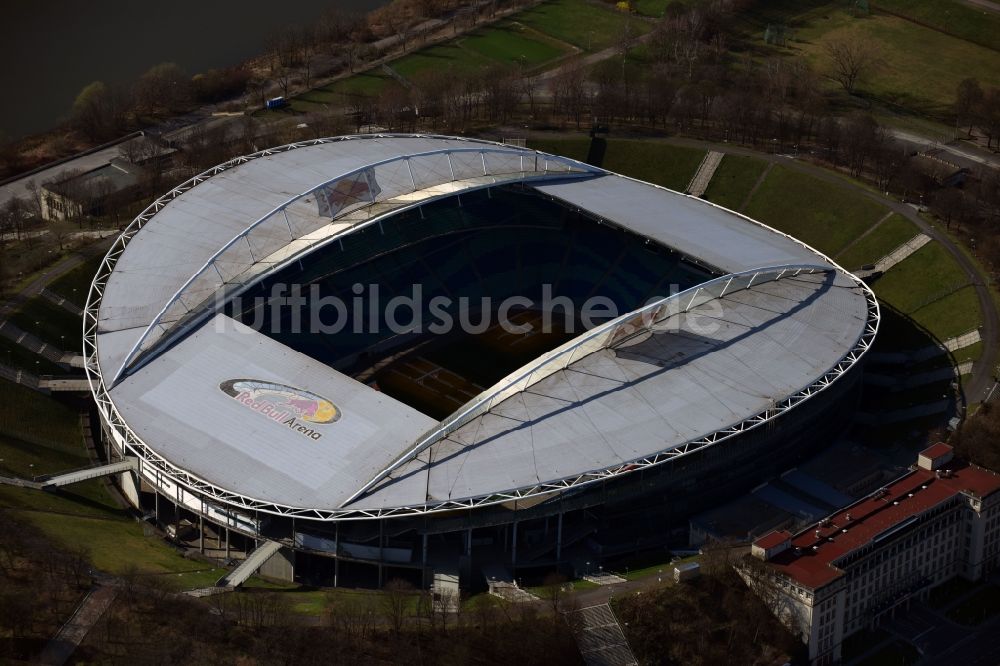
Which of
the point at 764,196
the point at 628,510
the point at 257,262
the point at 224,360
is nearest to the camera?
the point at 628,510

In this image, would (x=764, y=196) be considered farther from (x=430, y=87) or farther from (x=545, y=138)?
(x=430, y=87)

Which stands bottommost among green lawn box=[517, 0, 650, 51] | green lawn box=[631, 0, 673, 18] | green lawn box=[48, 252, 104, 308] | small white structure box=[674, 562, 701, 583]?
small white structure box=[674, 562, 701, 583]

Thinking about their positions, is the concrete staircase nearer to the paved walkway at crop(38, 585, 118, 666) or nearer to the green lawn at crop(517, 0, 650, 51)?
the green lawn at crop(517, 0, 650, 51)

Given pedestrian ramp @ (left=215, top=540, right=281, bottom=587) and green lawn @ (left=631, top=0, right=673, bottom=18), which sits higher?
green lawn @ (left=631, top=0, right=673, bottom=18)

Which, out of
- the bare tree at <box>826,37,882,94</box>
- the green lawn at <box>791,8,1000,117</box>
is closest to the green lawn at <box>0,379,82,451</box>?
the green lawn at <box>791,8,1000,117</box>

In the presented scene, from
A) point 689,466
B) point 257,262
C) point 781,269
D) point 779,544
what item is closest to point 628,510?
point 689,466

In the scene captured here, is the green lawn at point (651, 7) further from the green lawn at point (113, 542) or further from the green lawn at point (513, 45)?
the green lawn at point (113, 542)
